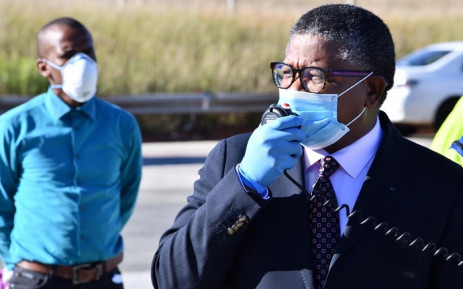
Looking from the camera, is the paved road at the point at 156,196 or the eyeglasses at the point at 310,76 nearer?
the eyeglasses at the point at 310,76

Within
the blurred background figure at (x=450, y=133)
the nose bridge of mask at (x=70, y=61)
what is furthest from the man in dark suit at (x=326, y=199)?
the nose bridge of mask at (x=70, y=61)

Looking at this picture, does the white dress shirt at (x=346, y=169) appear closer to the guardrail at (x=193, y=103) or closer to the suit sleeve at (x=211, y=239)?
the suit sleeve at (x=211, y=239)

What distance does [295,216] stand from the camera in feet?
8.94

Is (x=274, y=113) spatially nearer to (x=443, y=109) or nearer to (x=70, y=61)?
(x=70, y=61)

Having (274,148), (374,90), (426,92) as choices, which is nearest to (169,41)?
(426,92)

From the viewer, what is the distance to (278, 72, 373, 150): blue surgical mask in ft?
8.93

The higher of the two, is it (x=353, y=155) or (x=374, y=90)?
(x=374, y=90)

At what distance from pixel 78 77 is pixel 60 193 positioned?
698mm

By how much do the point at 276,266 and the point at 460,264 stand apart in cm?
53

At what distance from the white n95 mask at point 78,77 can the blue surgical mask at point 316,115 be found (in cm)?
255

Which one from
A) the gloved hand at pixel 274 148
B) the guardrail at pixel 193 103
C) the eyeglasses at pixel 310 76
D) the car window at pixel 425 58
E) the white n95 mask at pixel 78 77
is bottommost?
the guardrail at pixel 193 103

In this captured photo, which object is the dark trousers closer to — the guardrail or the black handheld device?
the black handheld device

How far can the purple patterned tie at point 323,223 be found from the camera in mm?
2709

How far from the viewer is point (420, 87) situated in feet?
54.7
